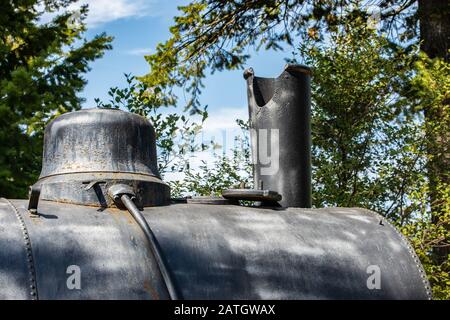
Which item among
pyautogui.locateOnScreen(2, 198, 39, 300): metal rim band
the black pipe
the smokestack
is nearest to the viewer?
pyautogui.locateOnScreen(2, 198, 39, 300): metal rim band

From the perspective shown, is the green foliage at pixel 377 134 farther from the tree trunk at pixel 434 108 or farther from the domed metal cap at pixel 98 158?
the domed metal cap at pixel 98 158

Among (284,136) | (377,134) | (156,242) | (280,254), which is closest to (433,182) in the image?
(377,134)

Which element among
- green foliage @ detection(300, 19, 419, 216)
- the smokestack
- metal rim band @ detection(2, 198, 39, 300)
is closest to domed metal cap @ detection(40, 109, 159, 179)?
metal rim band @ detection(2, 198, 39, 300)

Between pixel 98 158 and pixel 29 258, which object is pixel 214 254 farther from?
pixel 98 158

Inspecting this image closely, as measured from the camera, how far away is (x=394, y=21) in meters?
11.3

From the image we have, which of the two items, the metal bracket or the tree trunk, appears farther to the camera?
the tree trunk

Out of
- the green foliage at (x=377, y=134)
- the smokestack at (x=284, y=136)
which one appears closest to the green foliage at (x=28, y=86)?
the green foliage at (x=377, y=134)

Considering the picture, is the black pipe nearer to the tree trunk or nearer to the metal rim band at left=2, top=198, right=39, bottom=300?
the metal rim band at left=2, top=198, right=39, bottom=300

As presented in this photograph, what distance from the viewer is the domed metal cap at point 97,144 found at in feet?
12.8

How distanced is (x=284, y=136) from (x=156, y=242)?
6.02ft

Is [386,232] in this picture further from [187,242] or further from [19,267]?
[19,267]

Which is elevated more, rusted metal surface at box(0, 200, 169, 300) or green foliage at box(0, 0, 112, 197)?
green foliage at box(0, 0, 112, 197)

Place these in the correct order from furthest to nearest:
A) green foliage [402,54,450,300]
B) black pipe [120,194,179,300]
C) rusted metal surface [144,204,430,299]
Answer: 1. green foliage [402,54,450,300]
2. rusted metal surface [144,204,430,299]
3. black pipe [120,194,179,300]

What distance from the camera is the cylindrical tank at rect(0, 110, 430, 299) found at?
3.08 m
